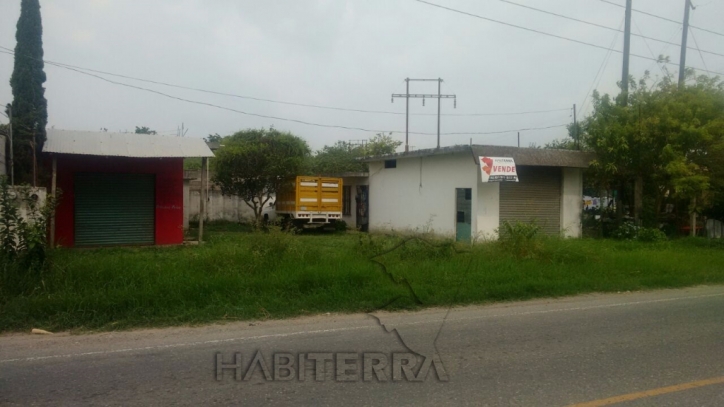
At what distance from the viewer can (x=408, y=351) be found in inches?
261

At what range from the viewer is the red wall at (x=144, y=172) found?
17266mm

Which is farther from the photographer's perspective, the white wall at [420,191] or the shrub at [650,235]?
the white wall at [420,191]

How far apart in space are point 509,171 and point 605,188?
18.8 feet

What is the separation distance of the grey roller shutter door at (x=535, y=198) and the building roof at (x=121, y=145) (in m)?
10.5

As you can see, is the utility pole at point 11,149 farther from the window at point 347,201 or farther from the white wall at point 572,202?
the white wall at point 572,202

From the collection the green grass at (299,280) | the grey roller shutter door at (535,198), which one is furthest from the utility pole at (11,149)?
the grey roller shutter door at (535,198)

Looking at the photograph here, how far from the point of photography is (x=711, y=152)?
18.5 metres

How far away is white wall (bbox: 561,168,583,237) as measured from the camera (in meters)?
21.5

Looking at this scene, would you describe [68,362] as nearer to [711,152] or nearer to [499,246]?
[499,246]

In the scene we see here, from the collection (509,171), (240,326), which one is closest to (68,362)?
(240,326)

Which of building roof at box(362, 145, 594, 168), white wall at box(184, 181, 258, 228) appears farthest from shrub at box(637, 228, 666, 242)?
white wall at box(184, 181, 258, 228)

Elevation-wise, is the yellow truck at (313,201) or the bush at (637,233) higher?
the yellow truck at (313,201)

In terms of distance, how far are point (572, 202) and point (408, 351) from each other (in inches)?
666

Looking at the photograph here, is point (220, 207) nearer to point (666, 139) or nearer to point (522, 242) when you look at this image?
point (522, 242)
